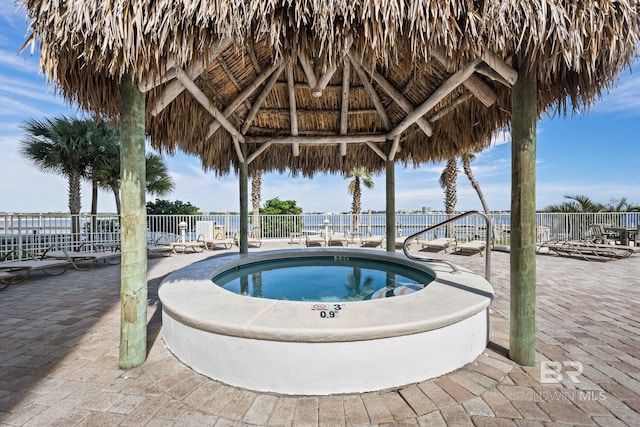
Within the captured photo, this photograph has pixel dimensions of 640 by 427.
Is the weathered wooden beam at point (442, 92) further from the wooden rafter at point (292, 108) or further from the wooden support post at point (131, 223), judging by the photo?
the wooden support post at point (131, 223)

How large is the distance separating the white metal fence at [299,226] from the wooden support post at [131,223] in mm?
8245

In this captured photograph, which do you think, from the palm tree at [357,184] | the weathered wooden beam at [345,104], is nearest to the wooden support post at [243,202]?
the weathered wooden beam at [345,104]

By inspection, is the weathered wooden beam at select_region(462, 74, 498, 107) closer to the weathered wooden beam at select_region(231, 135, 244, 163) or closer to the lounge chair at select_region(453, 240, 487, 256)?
the weathered wooden beam at select_region(231, 135, 244, 163)

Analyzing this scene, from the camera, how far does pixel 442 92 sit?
4078mm

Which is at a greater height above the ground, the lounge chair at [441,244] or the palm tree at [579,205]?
the palm tree at [579,205]

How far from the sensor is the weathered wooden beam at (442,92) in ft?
10.8

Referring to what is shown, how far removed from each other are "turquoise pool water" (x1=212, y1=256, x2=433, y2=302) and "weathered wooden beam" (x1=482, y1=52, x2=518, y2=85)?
2687 mm

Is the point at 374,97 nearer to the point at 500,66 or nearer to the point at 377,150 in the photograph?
the point at 377,150

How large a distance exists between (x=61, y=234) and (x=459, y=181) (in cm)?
1632

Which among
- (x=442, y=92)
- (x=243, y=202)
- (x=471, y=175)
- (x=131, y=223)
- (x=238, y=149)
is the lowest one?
(x=131, y=223)

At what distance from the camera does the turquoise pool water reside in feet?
14.4

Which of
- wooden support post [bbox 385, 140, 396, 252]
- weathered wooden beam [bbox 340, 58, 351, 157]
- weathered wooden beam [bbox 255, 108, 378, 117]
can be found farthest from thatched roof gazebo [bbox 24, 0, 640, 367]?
wooden support post [bbox 385, 140, 396, 252]

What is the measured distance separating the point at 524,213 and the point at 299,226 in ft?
35.3

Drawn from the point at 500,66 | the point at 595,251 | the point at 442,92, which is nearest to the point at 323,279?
the point at 442,92
